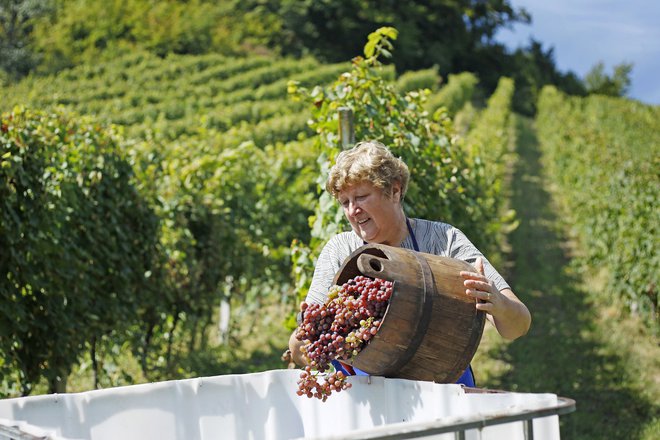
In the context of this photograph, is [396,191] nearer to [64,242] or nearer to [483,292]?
[483,292]

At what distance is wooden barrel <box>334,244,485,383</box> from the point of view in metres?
2.27

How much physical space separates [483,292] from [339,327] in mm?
387

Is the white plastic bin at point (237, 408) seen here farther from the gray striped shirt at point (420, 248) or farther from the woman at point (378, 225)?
the gray striped shirt at point (420, 248)

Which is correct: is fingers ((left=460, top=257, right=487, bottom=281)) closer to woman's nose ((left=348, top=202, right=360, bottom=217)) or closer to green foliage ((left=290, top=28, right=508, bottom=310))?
woman's nose ((left=348, top=202, right=360, bottom=217))

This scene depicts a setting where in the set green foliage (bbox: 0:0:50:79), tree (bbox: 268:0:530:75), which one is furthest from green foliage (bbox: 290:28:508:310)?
tree (bbox: 268:0:530:75)

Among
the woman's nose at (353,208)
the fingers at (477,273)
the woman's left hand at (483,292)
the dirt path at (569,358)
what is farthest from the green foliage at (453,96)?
the woman's left hand at (483,292)

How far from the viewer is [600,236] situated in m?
10.2

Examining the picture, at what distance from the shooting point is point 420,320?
2289 mm

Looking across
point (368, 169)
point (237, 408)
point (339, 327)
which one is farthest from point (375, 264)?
point (237, 408)

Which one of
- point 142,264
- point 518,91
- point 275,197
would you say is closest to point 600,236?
point 275,197

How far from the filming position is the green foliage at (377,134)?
486cm

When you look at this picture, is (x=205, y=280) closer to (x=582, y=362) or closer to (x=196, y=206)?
(x=196, y=206)

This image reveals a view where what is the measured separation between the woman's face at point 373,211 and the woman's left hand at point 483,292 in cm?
36

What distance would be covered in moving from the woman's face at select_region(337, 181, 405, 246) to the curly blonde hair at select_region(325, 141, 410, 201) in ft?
0.06
